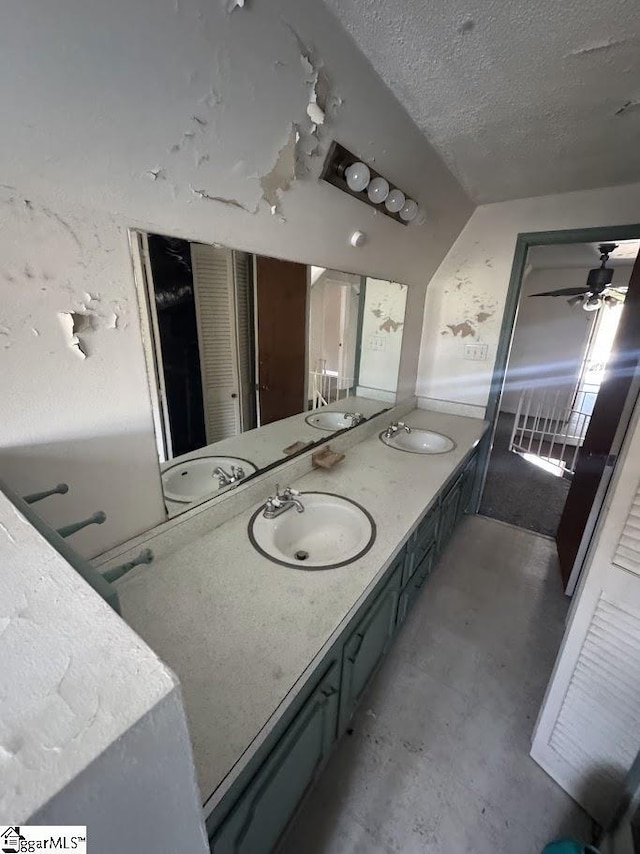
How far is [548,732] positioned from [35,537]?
158 centimetres

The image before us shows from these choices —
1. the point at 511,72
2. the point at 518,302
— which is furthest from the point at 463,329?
the point at 511,72

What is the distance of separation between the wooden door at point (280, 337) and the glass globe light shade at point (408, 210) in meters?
0.46

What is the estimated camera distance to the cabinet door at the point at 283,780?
2.04 feet

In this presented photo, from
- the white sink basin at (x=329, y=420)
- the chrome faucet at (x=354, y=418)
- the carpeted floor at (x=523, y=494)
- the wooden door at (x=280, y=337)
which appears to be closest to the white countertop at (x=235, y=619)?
the wooden door at (x=280, y=337)

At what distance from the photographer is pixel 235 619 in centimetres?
82

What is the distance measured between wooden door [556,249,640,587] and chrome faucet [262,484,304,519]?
4.34 ft

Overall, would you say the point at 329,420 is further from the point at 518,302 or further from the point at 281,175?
the point at 518,302

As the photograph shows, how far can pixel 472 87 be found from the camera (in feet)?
3.13

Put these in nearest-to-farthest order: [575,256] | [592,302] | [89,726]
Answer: [89,726], [592,302], [575,256]

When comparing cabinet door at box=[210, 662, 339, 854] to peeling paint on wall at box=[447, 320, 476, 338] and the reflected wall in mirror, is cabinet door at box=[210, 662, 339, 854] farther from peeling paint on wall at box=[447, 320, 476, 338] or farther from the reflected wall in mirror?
peeling paint on wall at box=[447, 320, 476, 338]

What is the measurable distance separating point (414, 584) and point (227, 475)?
3.19 feet

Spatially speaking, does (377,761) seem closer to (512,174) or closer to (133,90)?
(133,90)

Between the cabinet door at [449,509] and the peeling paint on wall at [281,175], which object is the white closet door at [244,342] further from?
the cabinet door at [449,509]

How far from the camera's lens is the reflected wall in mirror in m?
0.98
